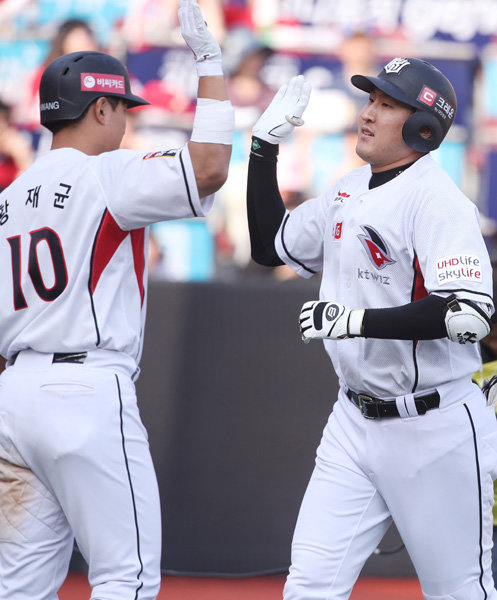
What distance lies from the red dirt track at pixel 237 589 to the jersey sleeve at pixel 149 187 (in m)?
2.33

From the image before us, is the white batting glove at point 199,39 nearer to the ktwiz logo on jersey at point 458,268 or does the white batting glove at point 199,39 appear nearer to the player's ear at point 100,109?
the player's ear at point 100,109

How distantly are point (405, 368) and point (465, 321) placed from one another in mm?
334

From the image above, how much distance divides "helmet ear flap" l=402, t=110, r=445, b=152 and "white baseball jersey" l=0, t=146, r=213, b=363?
71 centimetres

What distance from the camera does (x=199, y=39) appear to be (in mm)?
3254

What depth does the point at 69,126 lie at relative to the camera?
3.43 meters

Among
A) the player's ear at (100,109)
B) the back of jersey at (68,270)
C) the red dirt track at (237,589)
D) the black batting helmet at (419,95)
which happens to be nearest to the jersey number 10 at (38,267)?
the back of jersey at (68,270)

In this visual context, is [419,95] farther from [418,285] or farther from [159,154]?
[159,154]

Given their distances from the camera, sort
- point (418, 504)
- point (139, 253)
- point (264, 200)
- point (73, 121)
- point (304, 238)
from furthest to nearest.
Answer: point (264, 200)
point (304, 238)
point (73, 121)
point (139, 253)
point (418, 504)

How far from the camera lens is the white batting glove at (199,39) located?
3.25 m

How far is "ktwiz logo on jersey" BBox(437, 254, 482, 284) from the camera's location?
294 cm

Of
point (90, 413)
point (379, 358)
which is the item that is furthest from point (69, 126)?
point (379, 358)

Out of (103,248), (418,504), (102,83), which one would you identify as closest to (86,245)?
(103,248)

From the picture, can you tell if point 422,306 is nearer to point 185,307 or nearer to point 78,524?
point 78,524

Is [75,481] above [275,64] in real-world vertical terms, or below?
below
